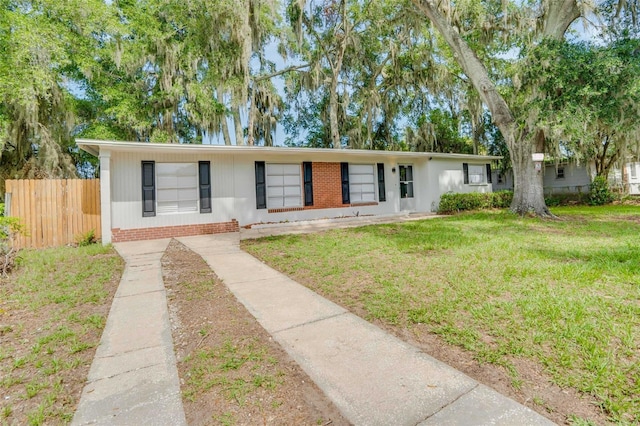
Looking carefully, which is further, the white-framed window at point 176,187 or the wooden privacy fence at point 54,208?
the white-framed window at point 176,187

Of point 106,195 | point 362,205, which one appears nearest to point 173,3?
point 106,195

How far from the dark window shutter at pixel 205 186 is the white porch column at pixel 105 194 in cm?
228

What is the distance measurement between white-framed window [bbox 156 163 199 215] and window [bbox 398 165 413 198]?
848 cm

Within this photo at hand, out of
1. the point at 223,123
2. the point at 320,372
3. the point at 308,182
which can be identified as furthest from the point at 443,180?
the point at 320,372

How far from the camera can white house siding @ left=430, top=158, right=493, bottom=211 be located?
1309 cm

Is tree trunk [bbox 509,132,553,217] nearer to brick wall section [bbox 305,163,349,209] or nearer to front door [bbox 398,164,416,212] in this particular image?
front door [bbox 398,164,416,212]

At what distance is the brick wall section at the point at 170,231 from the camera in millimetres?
8117

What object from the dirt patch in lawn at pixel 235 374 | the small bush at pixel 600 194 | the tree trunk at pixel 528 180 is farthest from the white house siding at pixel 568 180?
the dirt patch in lawn at pixel 235 374

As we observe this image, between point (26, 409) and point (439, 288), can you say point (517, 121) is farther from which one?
point (26, 409)

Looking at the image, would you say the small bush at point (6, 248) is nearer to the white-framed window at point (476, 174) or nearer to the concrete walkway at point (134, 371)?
the concrete walkway at point (134, 371)

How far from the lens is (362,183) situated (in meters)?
12.1

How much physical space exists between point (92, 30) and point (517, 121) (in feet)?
53.2

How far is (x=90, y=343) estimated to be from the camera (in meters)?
2.62

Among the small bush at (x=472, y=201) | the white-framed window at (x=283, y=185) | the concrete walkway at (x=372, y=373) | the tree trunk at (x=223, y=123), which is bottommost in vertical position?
the concrete walkway at (x=372, y=373)
